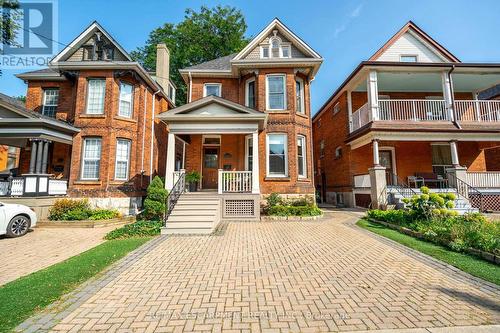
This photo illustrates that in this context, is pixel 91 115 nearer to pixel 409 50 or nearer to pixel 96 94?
pixel 96 94

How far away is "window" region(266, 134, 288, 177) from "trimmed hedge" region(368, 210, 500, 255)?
559 cm

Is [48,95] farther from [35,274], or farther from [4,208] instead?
[35,274]

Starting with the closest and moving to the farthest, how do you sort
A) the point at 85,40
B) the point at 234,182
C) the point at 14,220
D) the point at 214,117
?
1. the point at 14,220
2. the point at 214,117
3. the point at 234,182
4. the point at 85,40

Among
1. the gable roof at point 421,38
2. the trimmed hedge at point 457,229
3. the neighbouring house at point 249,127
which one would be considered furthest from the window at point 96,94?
the gable roof at point 421,38

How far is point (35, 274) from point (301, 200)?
10.3 metres

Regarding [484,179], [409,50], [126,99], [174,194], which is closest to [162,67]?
[126,99]

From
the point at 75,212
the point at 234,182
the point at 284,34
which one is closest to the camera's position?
the point at 75,212

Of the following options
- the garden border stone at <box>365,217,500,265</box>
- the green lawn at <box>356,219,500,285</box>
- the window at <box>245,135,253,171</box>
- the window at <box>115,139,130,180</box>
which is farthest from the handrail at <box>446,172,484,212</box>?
the window at <box>115,139,130,180</box>

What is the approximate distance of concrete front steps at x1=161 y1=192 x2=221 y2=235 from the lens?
27.8 ft

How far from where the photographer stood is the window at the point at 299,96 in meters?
14.1

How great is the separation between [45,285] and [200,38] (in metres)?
30.6

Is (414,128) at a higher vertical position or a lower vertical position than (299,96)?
lower

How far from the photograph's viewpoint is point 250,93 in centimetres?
1446

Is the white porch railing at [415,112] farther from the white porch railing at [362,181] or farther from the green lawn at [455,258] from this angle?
the green lawn at [455,258]
